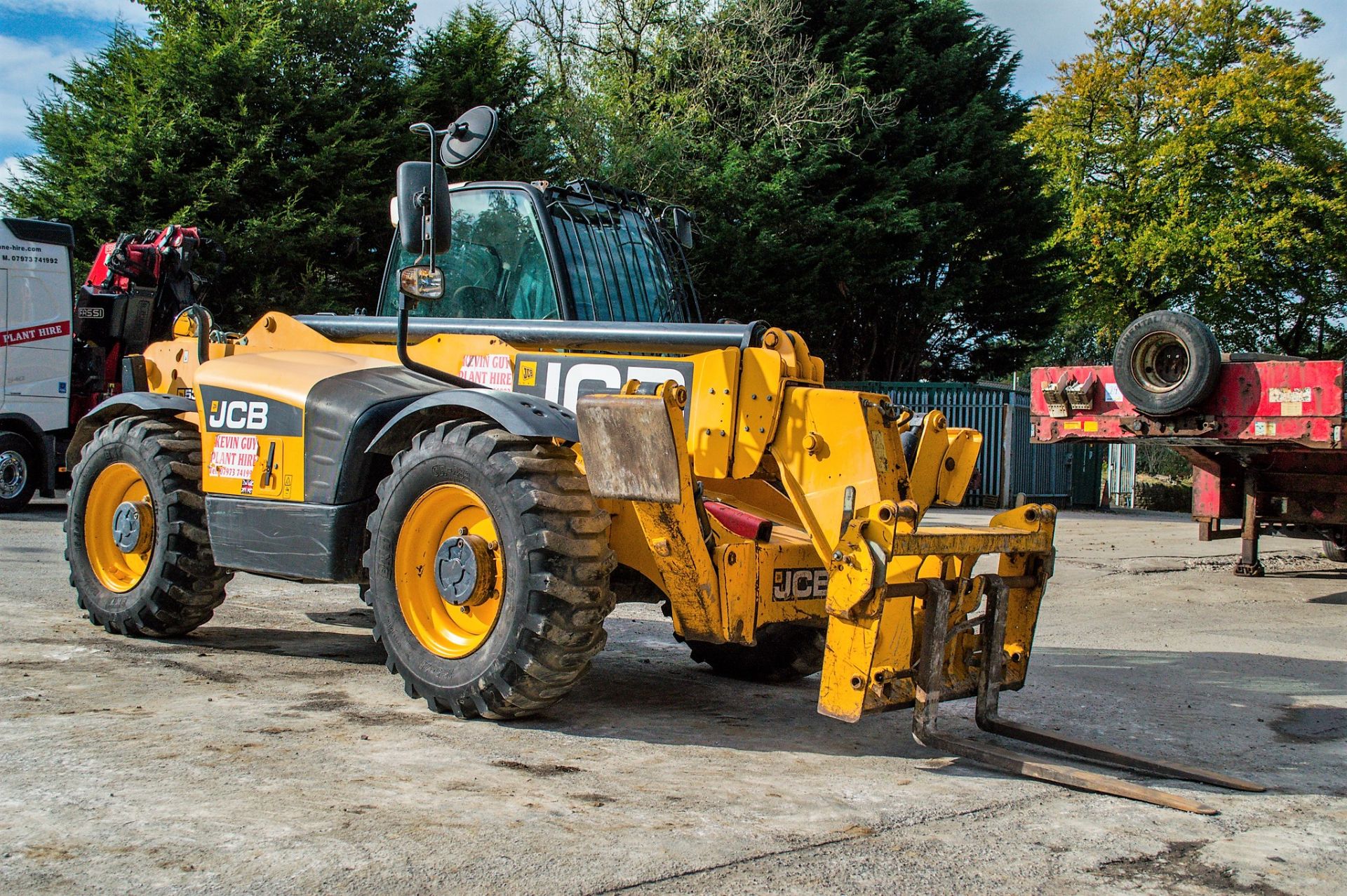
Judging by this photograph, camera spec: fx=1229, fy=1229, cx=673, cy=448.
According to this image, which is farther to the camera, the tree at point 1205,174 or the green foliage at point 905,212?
the tree at point 1205,174

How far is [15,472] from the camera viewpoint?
50.9ft

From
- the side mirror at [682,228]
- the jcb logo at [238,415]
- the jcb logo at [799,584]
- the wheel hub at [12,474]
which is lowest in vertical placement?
the wheel hub at [12,474]

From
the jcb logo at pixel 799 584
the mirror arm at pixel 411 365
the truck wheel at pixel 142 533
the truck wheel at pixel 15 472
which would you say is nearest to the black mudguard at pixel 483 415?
the mirror arm at pixel 411 365

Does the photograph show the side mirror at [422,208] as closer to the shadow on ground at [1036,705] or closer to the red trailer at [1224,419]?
the shadow on ground at [1036,705]

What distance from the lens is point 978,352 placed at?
29719 mm

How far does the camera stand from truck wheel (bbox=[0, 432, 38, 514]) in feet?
50.5

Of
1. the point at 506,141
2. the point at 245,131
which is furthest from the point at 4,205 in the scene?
the point at 506,141

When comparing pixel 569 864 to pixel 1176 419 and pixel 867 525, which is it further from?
pixel 1176 419

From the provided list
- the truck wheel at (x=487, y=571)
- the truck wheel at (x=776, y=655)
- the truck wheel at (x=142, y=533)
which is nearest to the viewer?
the truck wheel at (x=487, y=571)

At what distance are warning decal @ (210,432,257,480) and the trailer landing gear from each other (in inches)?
141

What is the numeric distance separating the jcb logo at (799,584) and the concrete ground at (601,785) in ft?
2.05

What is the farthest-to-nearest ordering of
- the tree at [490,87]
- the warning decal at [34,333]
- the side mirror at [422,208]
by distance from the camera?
the tree at [490,87], the warning decal at [34,333], the side mirror at [422,208]

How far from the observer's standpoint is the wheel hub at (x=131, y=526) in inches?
279

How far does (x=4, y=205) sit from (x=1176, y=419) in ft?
63.3
